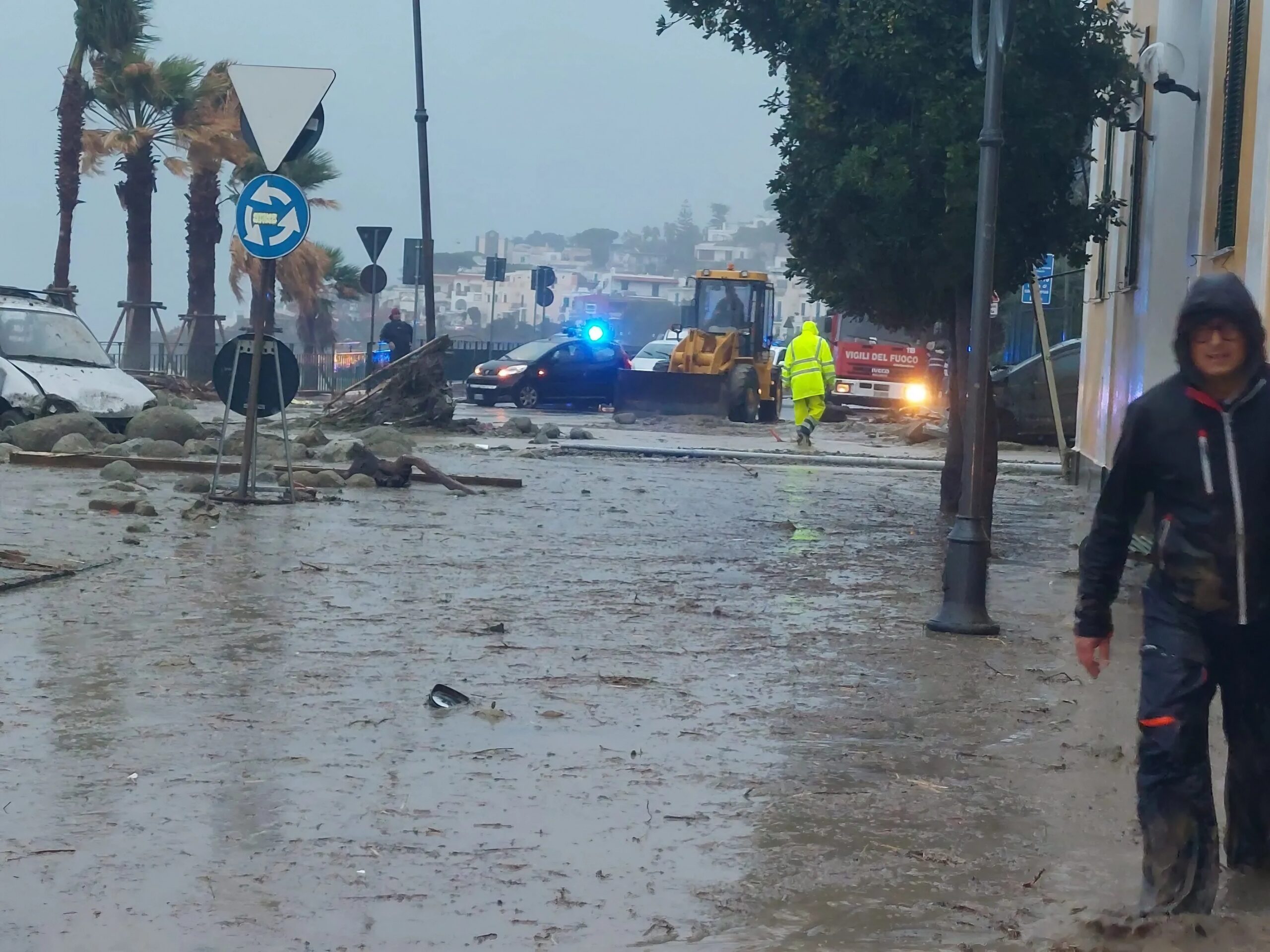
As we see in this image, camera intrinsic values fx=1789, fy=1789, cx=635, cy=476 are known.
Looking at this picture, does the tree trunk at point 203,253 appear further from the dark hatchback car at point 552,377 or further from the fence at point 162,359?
the dark hatchback car at point 552,377

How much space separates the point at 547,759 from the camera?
6.04 m

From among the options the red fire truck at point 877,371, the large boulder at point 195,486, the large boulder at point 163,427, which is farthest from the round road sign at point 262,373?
the red fire truck at point 877,371

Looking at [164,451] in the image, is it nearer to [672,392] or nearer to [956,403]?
[956,403]

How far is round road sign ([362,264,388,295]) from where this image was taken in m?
32.6

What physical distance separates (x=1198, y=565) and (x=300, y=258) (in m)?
44.5

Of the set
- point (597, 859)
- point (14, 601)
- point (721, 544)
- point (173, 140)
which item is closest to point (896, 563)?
point (721, 544)

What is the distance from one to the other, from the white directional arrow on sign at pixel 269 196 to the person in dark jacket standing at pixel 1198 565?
9682 mm

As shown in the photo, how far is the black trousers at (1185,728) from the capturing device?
4.35 m

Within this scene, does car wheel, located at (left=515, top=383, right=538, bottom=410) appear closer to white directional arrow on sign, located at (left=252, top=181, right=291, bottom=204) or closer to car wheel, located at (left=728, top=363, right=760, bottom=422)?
car wheel, located at (left=728, top=363, right=760, bottom=422)

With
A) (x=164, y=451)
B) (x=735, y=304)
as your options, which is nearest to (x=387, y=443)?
(x=164, y=451)

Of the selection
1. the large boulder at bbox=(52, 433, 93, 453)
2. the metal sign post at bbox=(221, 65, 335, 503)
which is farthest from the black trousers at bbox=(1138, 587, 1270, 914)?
the large boulder at bbox=(52, 433, 93, 453)

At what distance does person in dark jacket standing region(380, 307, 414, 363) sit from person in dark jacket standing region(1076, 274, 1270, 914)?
2831 centimetres

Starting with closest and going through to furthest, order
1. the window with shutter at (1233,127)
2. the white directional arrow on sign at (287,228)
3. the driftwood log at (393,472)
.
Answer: the window with shutter at (1233,127), the white directional arrow on sign at (287,228), the driftwood log at (393,472)

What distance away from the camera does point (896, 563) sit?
476 inches
